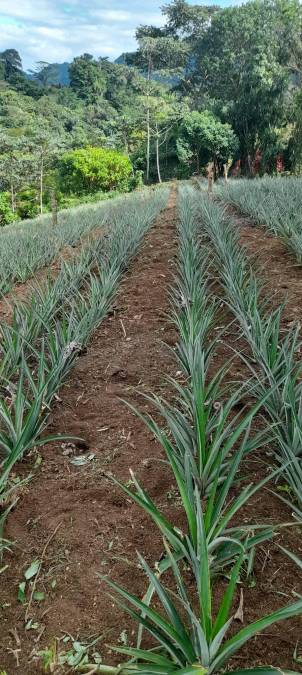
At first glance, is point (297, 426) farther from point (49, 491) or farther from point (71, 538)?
point (49, 491)

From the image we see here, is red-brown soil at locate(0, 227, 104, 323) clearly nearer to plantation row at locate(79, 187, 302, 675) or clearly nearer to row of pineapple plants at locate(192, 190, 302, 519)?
row of pineapple plants at locate(192, 190, 302, 519)

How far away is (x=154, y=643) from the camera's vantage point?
1127 mm

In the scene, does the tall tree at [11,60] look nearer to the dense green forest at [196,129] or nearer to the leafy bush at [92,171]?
the dense green forest at [196,129]

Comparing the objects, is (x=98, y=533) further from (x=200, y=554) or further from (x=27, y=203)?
(x=27, y=203)

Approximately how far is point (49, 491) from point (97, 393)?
72 cm

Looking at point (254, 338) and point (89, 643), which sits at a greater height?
point (254, 338)

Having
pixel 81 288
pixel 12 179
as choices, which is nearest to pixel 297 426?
pixel 81 288

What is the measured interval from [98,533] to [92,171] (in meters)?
24.8

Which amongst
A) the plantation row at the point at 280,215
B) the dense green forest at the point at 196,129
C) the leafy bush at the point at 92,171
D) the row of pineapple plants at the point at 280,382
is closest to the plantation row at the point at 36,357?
the row of pineapple plants at the point at 280,382

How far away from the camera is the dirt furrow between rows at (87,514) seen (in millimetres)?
1200

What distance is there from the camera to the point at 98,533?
146cm

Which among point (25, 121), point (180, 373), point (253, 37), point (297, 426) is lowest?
point (180, 373)

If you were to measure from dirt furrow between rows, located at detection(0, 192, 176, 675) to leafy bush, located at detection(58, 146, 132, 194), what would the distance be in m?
23.3

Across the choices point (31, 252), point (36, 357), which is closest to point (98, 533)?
point (36, 357)
